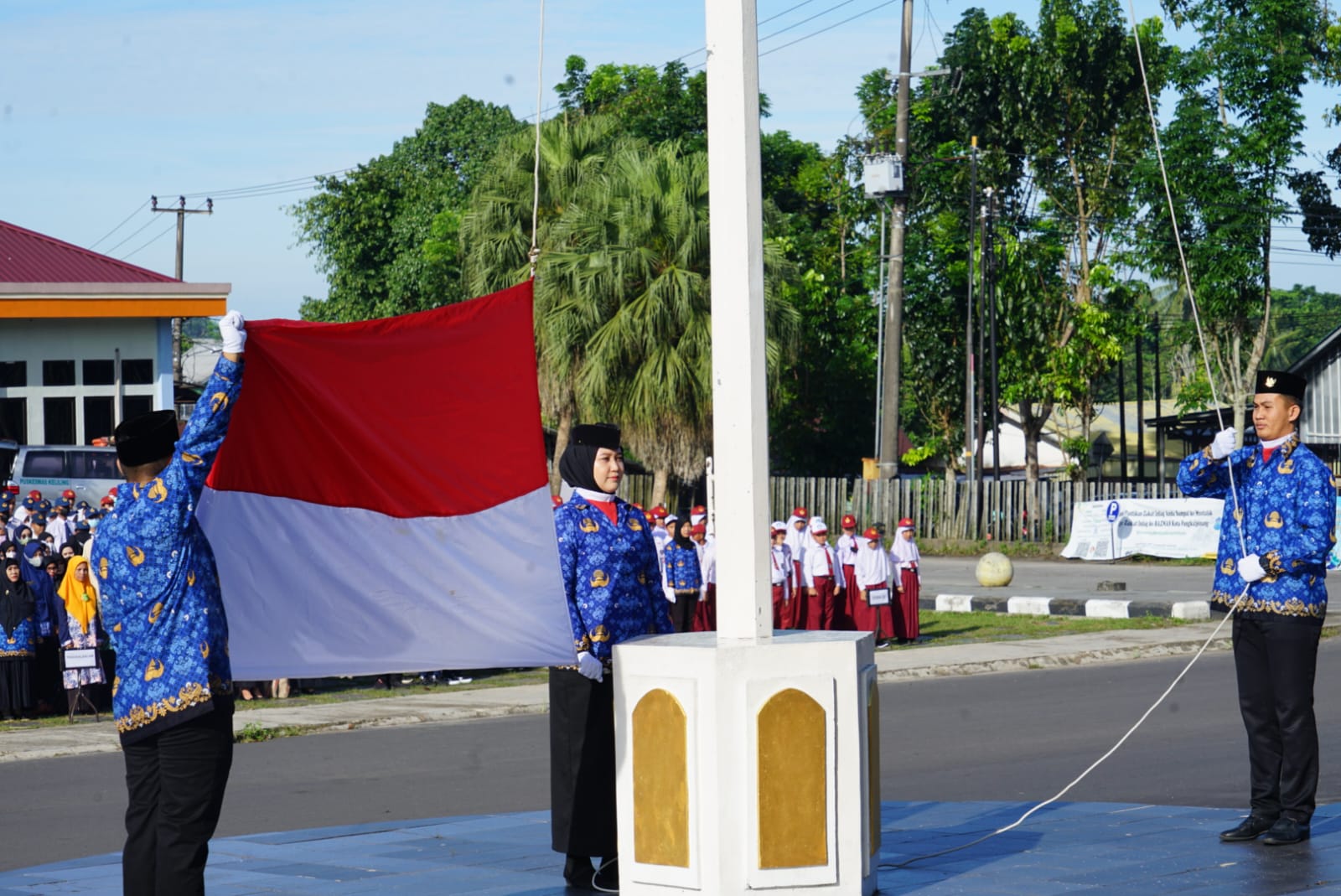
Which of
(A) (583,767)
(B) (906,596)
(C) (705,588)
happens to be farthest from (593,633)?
(B) (906,596)

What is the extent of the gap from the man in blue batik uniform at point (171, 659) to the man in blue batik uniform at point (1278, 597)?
441 cm

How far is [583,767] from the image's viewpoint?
6922mm

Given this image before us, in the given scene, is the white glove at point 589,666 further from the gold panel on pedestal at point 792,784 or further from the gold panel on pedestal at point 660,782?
the gold panel on pedestal at point 792,784

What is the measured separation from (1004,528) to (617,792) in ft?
116

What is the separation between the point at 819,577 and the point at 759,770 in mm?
15916

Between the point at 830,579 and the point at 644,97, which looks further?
the point at 644,97

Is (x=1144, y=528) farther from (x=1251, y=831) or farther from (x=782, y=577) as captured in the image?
(x=1251, y=831)

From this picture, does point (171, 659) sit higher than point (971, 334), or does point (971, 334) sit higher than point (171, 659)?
point (971, 334)

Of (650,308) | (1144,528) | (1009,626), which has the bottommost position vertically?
(1009,626)

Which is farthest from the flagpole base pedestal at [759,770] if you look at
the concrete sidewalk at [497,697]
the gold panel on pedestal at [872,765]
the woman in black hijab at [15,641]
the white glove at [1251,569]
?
the woman in black hijab at [15,641]

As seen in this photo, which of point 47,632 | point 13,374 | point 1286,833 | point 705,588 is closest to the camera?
point 1286,833

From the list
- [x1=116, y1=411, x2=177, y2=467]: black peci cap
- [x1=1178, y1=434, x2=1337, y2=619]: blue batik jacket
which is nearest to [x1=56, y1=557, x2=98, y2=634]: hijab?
[x1=116, y1=411, x2=177, y2=467]: black peci cap

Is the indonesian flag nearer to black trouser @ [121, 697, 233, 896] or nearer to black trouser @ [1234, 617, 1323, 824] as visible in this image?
black trouser @ [121, 697, 233, 896]

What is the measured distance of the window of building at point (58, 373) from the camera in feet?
105
